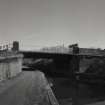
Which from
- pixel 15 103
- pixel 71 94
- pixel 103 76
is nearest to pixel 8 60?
pixel 15 103

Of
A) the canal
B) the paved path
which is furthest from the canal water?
the paved path

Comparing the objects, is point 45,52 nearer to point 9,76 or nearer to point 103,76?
point 103,76

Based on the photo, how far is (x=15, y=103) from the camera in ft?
47.7

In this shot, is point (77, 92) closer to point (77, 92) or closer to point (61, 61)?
point (77, 92)

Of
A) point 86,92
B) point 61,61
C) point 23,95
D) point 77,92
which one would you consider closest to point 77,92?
point 77,92

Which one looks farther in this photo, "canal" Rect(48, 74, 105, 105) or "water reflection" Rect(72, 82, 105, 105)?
"water reflection" Rect(72, 82, 105, 105)

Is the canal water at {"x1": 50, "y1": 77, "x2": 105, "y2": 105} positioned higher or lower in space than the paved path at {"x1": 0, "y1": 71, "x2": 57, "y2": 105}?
lower

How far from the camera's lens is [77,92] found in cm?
5331

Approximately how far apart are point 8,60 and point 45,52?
30198 millimetres

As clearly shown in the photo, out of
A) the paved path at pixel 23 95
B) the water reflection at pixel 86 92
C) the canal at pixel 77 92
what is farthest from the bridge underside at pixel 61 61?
the paved path at pixel 23 95

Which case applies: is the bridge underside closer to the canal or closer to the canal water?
the canal

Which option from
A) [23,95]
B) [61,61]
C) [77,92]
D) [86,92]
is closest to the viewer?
[23,95]

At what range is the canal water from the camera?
143 feet

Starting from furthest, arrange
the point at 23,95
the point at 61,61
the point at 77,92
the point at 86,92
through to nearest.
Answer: the point at 61,61, the point at 77,92, the point at 86,92, the point at 23,95
